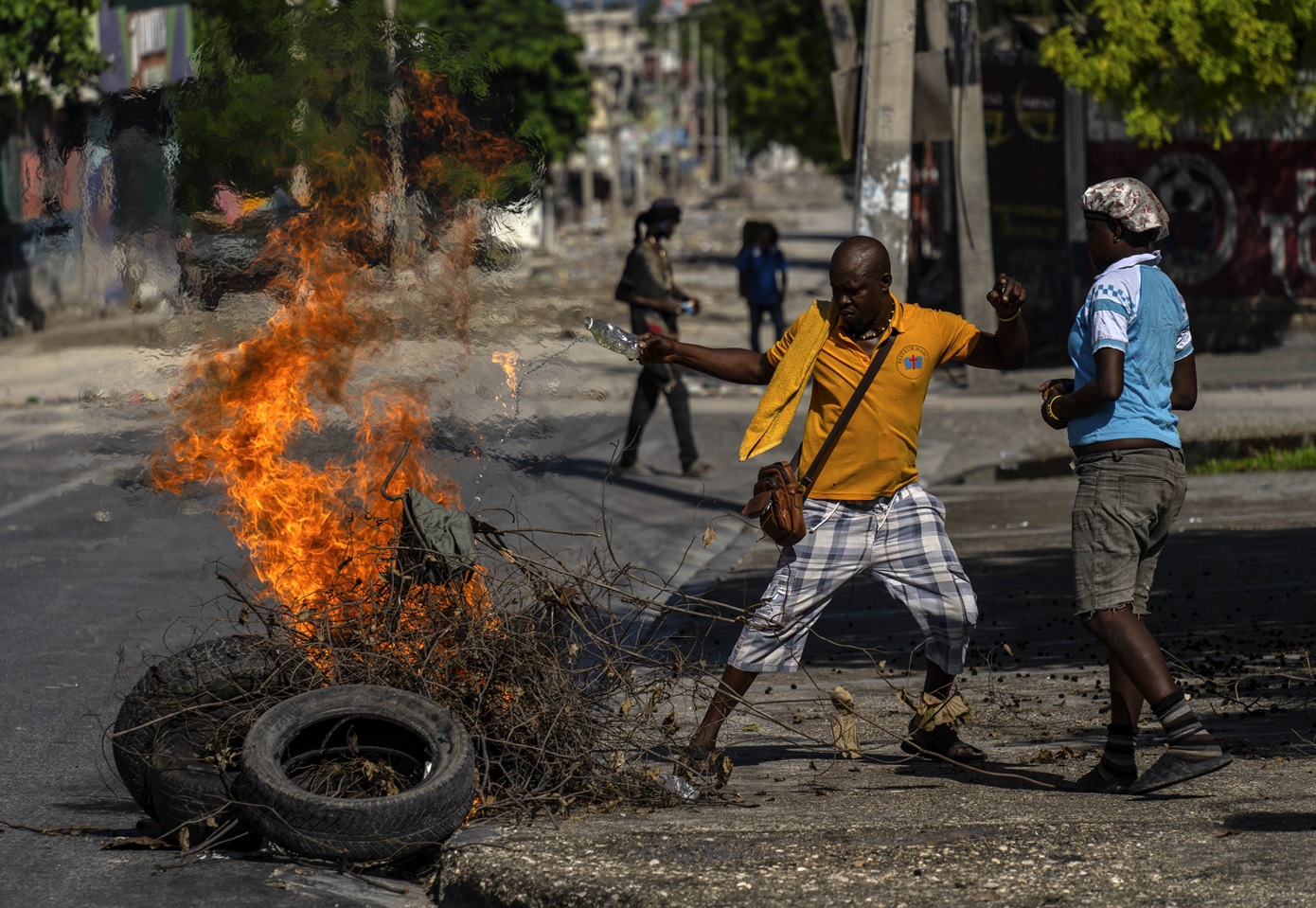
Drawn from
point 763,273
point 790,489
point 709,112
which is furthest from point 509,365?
point 709,112

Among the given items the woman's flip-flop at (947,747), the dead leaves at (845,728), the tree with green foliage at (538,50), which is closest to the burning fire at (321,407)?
the dead leaves at (845,728)

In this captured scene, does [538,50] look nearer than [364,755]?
No

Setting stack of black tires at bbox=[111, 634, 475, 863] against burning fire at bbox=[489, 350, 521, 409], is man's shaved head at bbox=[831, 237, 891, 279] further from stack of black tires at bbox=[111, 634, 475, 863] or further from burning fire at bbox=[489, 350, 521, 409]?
stack of black tires at bbox=[111, 634, 475, 863]

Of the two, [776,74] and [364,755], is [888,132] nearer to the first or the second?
[364,755]

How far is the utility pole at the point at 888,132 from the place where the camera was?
1348cm

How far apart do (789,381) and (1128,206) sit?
1.14 metres

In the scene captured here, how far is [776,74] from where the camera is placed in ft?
172

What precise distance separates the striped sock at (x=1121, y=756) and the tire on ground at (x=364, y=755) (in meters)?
1.89

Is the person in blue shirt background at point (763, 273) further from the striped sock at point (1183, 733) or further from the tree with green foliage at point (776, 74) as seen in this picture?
the tree with green foliage at point (776, 74)

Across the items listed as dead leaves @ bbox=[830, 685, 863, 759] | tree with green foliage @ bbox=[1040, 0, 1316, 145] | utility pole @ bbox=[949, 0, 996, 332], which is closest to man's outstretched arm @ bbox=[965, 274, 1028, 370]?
dead leaves @ bbox=[830, 685, 863, 759]

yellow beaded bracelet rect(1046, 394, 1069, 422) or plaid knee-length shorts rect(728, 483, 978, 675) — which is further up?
yellow beaded bracelet rect(1046, 394, 1069, 422)

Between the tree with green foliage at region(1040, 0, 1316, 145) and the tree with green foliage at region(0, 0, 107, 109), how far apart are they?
42.4 ft

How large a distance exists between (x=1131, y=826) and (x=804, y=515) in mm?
1390

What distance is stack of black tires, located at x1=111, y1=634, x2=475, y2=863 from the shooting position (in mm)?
4543
